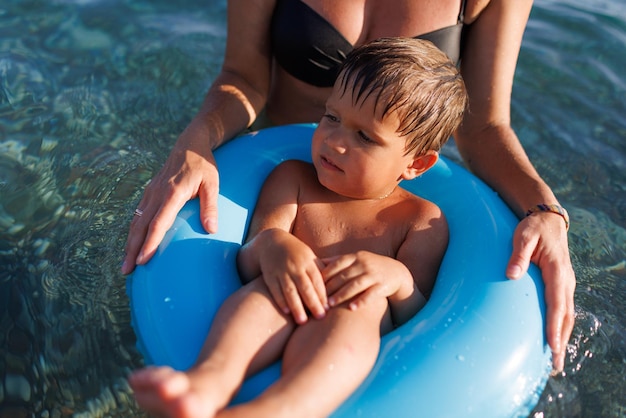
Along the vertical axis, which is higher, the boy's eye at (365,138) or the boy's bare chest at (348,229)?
the boy's eye at (365,138)

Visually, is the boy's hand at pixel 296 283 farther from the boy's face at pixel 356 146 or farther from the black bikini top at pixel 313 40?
the black bikini top at pixel 313 40

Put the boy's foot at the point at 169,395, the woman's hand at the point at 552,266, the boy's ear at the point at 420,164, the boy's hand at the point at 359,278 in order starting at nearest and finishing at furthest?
the boy's foot at the point at 169,395
the boy's hand at the point at 359,278
the woman's hand at the point at 552,266
the boy's ear at the point at 420,164

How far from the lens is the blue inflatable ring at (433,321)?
1802 mm

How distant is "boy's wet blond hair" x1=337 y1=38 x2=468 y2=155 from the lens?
212cm

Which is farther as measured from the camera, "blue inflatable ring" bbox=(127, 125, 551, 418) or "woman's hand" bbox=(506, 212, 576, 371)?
"woman's hand" bbox=(506, 212, 576, 371)

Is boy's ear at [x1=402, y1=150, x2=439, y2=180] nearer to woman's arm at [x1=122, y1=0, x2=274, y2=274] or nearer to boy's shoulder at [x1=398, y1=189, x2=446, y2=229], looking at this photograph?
boy's shoulder at [x1=398, y1=189, x2=446, y2=229]

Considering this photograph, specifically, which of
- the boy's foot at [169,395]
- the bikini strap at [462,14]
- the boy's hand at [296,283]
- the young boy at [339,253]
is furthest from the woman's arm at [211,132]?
the bikini strap at [462,14]

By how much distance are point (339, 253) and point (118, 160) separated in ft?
5.33

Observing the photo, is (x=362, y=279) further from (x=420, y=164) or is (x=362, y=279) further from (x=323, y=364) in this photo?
(x=420, y=164)

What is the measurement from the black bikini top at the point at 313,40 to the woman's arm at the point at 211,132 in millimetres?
86

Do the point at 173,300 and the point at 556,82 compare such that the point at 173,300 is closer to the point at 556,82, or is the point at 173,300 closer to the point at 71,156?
the point at 71,156

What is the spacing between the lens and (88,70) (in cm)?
411

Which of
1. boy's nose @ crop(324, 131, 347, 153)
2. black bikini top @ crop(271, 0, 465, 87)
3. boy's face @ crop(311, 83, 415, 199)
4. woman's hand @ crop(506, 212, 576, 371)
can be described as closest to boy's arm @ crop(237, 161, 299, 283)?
boy's face @ crop(311, 83, 415, 199)

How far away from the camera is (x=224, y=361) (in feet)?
5.66
